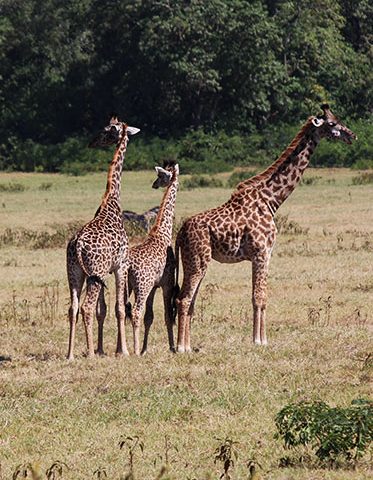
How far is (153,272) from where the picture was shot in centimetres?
1125

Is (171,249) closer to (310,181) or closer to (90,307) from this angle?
(90,307)

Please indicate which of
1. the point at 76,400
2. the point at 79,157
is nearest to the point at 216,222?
the point at 76,400

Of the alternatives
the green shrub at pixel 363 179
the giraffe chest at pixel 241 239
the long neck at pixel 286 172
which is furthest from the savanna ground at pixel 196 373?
the green shrub at pixel 363 179

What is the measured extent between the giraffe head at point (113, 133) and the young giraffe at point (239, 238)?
126 centimetres

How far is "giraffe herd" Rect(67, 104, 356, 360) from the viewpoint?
1095 centimetres

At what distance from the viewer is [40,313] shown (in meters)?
13.7

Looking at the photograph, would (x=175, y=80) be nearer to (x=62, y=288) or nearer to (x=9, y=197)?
(x=9, y=197)

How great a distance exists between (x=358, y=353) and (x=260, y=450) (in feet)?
9.78

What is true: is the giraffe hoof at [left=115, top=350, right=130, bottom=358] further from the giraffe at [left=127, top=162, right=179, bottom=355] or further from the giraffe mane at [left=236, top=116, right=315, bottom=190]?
the giraffe mane at [left=236, top=116, right=315, bottom=190]

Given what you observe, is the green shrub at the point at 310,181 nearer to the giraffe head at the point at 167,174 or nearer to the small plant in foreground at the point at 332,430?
the giraffe head at the point at 167,174

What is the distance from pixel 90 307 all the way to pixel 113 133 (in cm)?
219

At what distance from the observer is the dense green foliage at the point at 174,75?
39.8m

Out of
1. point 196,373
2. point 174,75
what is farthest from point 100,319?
point 174,75

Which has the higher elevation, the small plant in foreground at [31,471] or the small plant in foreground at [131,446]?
the small plant in foreground at [31,471]
